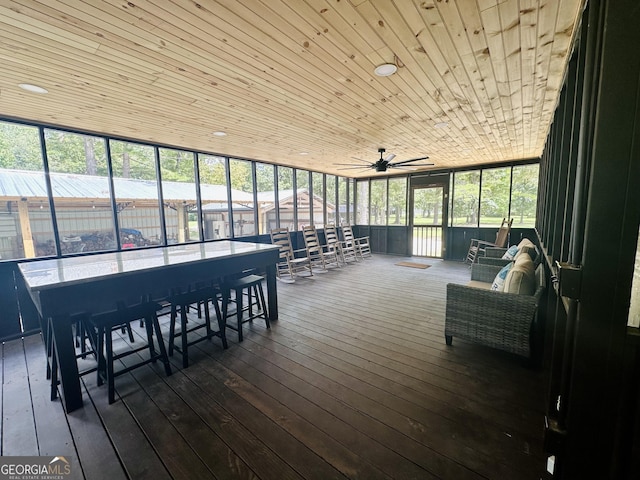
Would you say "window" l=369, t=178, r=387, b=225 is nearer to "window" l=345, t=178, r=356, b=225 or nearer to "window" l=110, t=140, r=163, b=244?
"window" l=345, t=178, r=356, b=225

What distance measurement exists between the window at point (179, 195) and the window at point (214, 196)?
0.16m

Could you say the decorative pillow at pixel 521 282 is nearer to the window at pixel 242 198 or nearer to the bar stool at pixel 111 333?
the bar stool at pixel 111 333

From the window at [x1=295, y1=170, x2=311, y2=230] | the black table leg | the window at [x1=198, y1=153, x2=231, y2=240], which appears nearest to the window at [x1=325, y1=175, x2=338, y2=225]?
the window at [x1=295, y1=170, x2=311, y2=230]

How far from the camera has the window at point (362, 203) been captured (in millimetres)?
8945

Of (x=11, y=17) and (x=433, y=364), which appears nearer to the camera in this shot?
(x=11, y=17)

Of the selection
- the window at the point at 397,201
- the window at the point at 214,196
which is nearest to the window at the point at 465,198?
the window at the point at 397,201

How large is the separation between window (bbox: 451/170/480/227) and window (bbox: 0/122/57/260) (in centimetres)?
813

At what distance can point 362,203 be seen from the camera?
909cm

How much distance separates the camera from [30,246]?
11.2 feet

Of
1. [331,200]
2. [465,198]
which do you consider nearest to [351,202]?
[331,200]

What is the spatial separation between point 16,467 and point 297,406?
5.42ft

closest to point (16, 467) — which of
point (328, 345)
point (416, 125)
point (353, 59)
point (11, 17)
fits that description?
point (328, 345)

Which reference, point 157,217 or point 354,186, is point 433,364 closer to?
point 157,217

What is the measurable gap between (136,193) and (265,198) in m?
2.58
